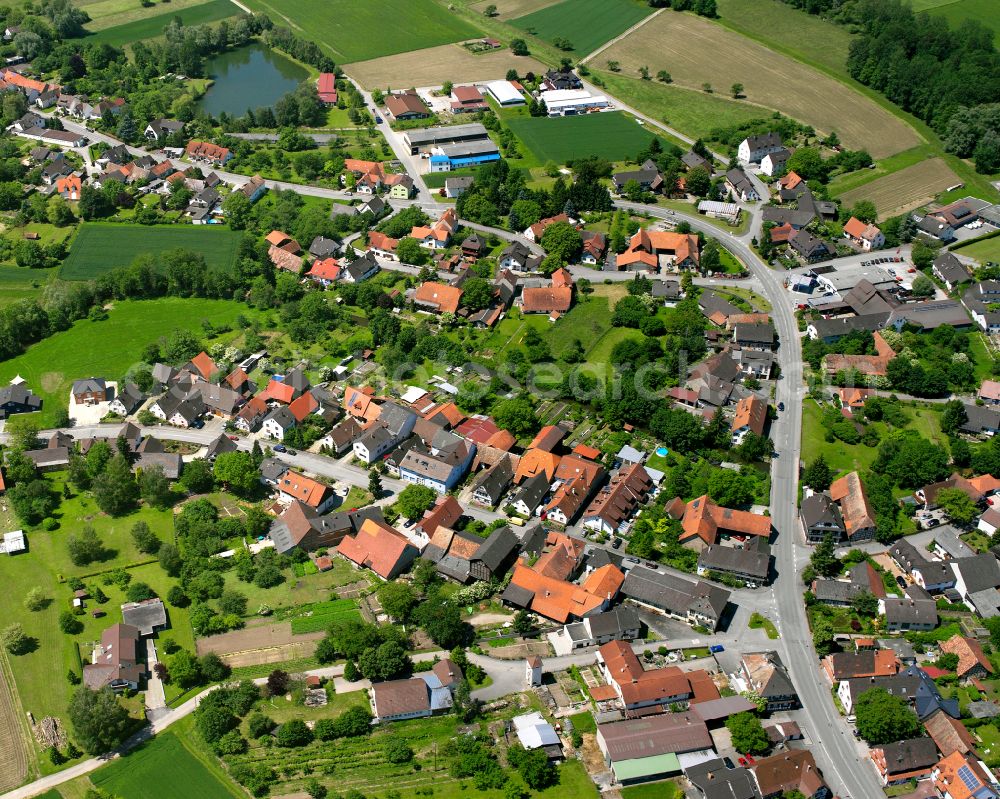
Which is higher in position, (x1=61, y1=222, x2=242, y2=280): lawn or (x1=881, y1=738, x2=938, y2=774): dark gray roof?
(x1=881, y1=738, x2=938, y2=774): dark gray roof

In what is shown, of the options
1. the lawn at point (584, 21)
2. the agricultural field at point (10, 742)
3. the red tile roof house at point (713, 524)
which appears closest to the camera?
the agricultural field at point (10, 742)

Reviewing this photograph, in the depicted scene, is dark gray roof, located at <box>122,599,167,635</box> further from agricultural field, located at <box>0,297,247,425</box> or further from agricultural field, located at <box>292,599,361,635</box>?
agricultural field, located at <box>0,297,247,425</box>

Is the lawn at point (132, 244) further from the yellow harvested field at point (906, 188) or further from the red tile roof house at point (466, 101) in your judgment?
the yellow harvested field at point (906, 188)

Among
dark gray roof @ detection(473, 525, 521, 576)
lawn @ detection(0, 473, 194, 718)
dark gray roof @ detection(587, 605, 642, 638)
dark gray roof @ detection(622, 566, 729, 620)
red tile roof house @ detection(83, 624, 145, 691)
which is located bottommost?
lawn @ detection(0, 473, 194, 718)

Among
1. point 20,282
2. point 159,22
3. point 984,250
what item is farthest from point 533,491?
point 159,22

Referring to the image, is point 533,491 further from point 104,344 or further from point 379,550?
point 104,344

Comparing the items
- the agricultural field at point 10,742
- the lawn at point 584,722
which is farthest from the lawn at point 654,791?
the agricultural field at point 10,742

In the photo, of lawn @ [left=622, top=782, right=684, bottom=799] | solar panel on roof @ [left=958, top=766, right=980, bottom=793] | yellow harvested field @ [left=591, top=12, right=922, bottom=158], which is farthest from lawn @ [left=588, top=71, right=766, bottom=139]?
lawn @ [left=622, top=782, right=684, bottom=799]

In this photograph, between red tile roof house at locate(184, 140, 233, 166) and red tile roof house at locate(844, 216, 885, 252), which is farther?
red tile roof house at locate(184, 140, 233, 166)
